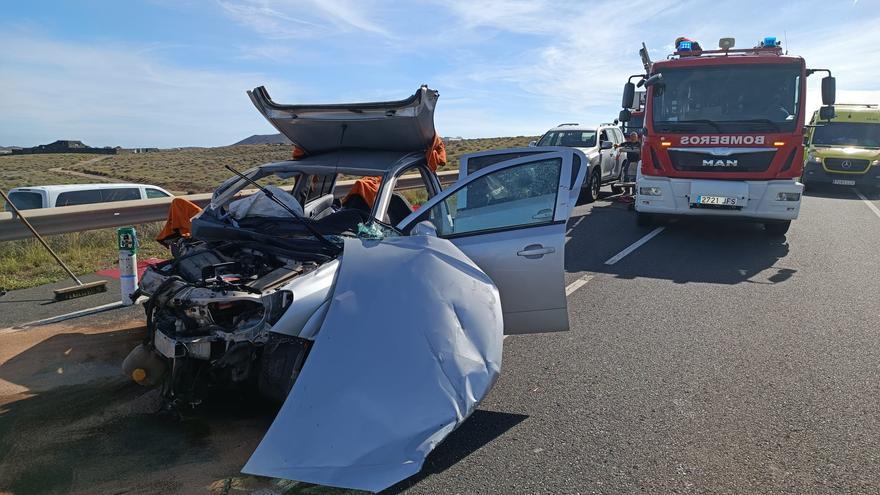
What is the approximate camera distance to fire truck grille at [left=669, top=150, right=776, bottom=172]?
947 centimetres

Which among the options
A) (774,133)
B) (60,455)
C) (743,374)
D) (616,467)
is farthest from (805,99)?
(60,455)

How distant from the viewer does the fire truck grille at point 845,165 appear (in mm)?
18531

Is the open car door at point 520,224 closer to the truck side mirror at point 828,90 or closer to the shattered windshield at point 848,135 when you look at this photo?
the truck side mirror at point 828,90

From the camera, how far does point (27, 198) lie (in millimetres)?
11195

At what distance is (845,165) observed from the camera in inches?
739

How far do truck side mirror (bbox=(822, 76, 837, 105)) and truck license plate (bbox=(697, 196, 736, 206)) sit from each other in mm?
2097

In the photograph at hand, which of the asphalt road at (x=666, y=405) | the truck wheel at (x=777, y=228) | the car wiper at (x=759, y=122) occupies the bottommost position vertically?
the asphalt road at (x=666, y=405)

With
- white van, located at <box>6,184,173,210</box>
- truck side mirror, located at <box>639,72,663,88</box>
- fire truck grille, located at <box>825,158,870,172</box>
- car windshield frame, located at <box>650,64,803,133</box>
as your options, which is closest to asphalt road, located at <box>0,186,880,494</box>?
car windshield frame, located at <box>650,64,803,133</box>

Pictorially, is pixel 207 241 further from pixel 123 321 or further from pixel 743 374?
pixel 743 374

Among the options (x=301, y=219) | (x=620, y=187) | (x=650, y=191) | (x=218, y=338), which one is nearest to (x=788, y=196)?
(x=650, y=191)

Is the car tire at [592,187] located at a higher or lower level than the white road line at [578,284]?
higher

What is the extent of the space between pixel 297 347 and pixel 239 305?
0.42m

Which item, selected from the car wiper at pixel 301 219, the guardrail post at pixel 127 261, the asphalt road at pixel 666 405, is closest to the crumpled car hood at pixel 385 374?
the asphalt road at pixel 666 405

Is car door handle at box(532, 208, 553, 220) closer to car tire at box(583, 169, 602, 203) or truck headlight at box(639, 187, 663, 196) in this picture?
truck headlight at box(639, 187, 663, 196)
